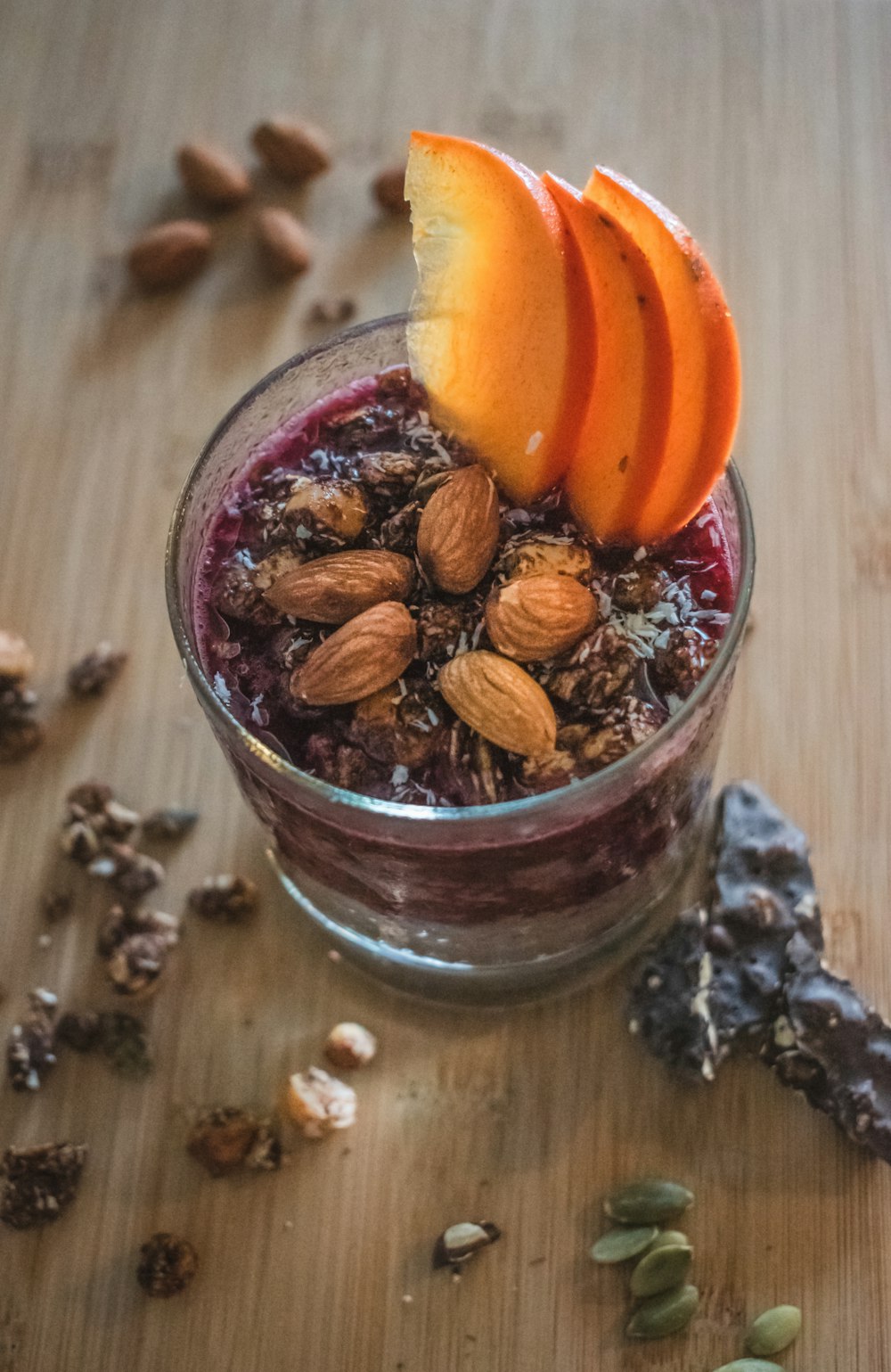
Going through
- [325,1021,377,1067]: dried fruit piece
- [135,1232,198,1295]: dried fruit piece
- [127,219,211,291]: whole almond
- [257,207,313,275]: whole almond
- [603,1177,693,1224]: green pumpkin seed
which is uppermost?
[257,207,313,275]: whole almond

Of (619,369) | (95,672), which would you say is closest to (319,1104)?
(95,672)

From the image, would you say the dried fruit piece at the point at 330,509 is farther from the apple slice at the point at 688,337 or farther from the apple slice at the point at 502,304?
the apple slice at the point at 688,337

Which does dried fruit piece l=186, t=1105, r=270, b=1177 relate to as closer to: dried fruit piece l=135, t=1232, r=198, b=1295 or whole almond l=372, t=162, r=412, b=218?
dried fruit piece l=135, t=1232, r=198, b=1295

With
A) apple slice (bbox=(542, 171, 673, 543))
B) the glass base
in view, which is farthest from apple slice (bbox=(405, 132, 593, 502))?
the glass base

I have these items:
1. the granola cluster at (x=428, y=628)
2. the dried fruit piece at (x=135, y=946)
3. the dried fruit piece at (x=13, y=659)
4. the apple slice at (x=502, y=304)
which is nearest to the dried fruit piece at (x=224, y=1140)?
the dried fruit piece at (x=135, y=946)

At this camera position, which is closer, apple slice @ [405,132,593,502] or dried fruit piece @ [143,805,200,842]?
apple slice @ [405,132,593,502]

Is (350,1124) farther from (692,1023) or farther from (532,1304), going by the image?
(692,1023)
